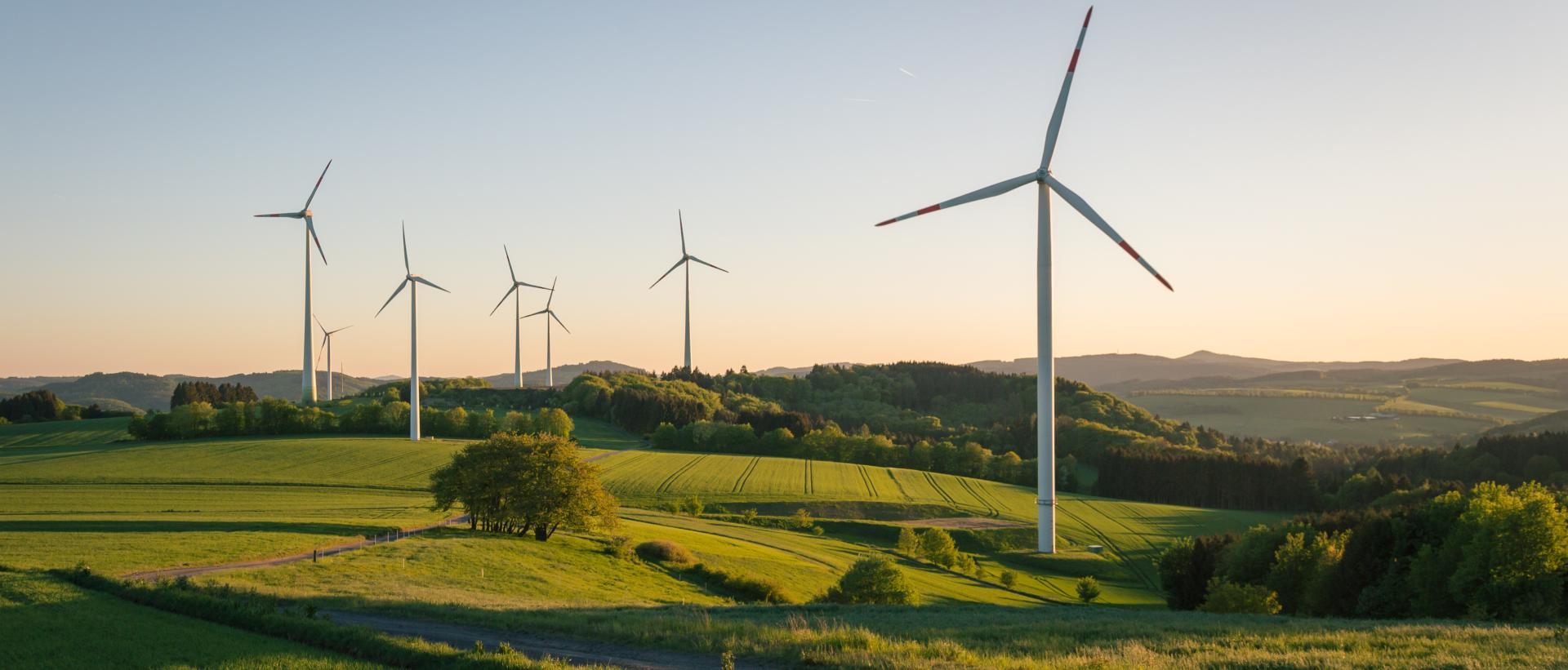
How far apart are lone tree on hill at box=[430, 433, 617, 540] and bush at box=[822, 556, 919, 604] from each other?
2163cm

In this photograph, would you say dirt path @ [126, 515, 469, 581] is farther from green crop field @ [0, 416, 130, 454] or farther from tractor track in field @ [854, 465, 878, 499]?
green crop field @ [0, 416, 130, 454]

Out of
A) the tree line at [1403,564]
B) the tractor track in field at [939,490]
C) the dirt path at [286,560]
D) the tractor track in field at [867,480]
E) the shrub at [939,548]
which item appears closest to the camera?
the dirt path at [286,560]

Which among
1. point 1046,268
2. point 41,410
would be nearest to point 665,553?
point 1046,268

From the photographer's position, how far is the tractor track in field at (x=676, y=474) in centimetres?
11844

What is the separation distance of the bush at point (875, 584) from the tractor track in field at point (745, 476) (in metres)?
60.9

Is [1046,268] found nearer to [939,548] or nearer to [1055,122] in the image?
[1055,122]

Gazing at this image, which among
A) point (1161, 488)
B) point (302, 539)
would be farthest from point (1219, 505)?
point (302, 539)

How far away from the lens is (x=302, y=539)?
60375mm

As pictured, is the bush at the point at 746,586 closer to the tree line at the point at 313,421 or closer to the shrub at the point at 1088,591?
the shrub at the point at 1088,591

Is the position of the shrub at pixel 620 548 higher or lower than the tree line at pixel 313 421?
lower

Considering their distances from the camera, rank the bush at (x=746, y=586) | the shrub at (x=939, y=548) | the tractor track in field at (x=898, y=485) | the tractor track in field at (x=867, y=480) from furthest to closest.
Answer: the tractor track in field at (x=867, y=480) → the tractor track in field at (x=898, y=485) → the shrub at (x=939, y=548) → the bush at (x=746, y=586)

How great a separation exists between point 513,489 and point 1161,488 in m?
114

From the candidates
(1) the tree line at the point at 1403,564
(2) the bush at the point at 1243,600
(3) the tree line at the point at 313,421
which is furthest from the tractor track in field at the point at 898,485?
(2) the bush at the point at 1243,600

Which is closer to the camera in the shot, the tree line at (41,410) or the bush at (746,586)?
the bush at (746,586)
